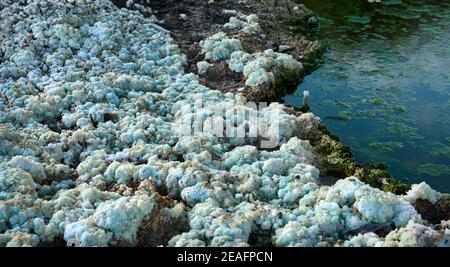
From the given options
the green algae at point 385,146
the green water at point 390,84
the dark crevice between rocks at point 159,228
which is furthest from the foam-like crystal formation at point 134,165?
the green water at point 390,84

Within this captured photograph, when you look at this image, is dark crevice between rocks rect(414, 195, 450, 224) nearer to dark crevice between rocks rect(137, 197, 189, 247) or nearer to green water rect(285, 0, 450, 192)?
green water rect(285, 0, 450, 192)

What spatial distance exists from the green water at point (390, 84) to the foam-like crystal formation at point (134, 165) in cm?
235

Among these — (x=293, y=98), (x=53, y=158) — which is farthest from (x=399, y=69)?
(x=53, y=158)

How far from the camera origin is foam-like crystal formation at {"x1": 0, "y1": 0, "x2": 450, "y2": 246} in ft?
29.9

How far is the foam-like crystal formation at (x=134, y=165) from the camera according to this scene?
911cm

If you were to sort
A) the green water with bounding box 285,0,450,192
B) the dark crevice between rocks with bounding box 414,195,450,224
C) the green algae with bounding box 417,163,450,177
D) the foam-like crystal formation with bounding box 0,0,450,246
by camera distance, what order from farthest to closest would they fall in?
the green water with bounding box 285,0,450,192 < the green algae with bounding box 417,163,450,177 < the dark crevice between rocks with bounding box 414,195,450,224 < the foam-like crystal formation with bounding box 0,0,450,246

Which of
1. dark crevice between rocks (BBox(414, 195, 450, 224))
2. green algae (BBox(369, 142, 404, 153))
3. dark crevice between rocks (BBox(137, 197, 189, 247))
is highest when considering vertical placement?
dark crevice between rocks (BBox(137, 197, 189, 247))

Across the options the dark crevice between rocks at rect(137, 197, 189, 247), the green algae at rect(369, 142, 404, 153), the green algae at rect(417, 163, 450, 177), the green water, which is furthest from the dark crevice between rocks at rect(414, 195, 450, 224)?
the dark crevice between rocks at rect(137, 197, 189, 247)

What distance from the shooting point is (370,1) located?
2350 cm

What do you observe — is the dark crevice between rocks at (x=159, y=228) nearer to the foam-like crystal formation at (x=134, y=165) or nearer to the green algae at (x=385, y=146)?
the foam-like crystal formation at (x=134, y=165)

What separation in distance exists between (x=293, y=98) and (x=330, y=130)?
85.1 inches

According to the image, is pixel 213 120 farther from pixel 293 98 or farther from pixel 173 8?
pixel 173 8

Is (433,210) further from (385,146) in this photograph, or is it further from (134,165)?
(134,165)

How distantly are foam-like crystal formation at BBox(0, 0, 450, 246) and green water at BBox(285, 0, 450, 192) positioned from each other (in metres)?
2.35
